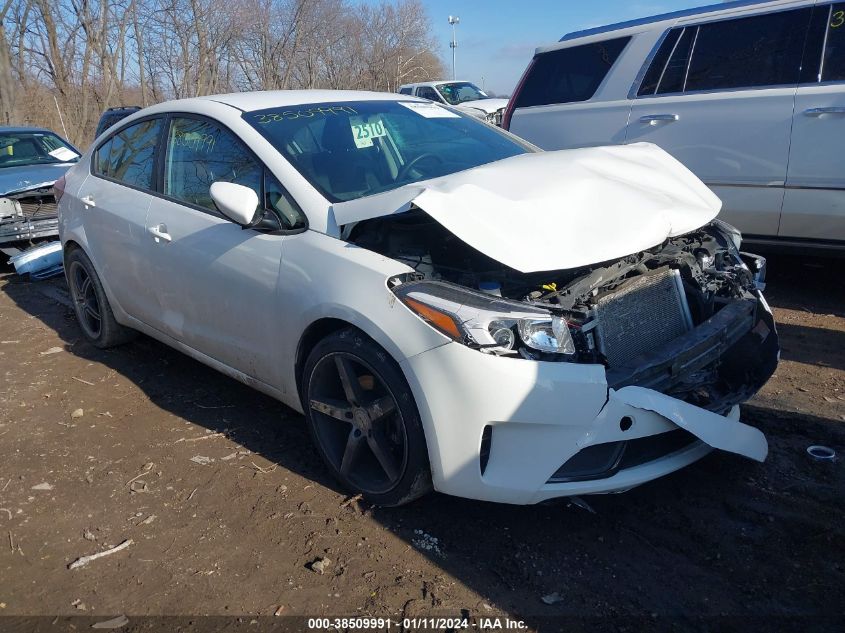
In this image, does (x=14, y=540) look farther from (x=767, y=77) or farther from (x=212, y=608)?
(x=767, y=77)

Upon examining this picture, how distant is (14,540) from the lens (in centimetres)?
305

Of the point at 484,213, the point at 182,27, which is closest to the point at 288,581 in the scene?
the point at 484,213

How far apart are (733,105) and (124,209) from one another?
167 inches

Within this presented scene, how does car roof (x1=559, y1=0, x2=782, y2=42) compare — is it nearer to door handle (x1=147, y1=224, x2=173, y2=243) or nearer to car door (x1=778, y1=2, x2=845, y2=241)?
car door (x1=778, y1=2, x2=845, y2=241)

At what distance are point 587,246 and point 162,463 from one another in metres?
2.31

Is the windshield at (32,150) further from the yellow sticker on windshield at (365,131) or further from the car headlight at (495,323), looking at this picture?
the car headlight at (495,323)

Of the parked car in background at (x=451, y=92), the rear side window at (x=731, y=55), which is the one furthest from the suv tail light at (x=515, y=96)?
the parked car in background at (x=451, y=92)

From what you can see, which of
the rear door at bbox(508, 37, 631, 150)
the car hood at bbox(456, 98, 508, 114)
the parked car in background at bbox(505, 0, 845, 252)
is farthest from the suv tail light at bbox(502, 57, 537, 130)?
the car hood at bbox(456, 98, 508, 114)

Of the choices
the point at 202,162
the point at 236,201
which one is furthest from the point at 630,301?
the point at 202,162

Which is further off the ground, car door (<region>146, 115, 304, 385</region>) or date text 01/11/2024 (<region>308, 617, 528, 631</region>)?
car door (<region>146, 115, 304, 385</region>)

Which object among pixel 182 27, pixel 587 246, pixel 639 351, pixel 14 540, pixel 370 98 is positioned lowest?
pixel 14 540

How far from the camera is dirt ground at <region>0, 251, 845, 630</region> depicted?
2.47 metres

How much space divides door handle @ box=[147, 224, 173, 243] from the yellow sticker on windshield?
1.14 metres

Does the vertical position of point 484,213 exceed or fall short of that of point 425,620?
it exceeds it
